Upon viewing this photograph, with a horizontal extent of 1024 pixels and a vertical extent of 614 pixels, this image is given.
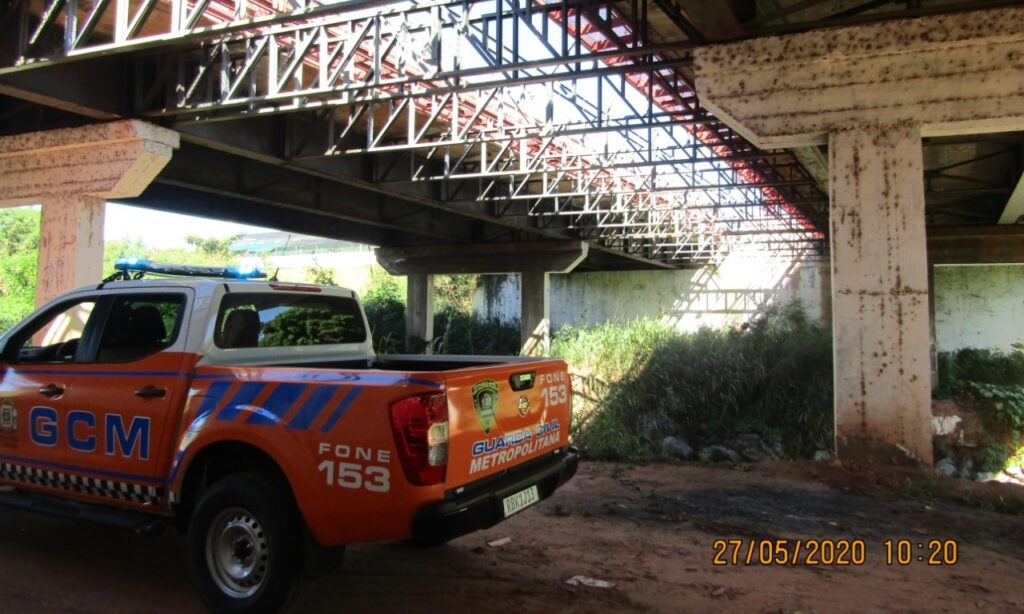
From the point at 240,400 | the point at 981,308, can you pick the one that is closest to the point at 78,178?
the point at 240,400

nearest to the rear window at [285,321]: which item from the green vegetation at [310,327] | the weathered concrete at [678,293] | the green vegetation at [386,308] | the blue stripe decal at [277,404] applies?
the green vegetation at [310,327]

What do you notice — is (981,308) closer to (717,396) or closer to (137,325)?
(717,396)

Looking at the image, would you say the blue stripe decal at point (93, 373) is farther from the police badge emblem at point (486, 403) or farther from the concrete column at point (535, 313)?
the concrete column at point (535, 313)

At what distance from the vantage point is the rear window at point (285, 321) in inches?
177

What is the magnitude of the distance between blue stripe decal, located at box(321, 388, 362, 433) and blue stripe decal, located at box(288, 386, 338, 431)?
8 centimetres

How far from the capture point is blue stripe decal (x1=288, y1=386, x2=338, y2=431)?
3.60 metres

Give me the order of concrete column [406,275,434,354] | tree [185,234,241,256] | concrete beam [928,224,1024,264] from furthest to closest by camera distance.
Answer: tree [185,234,241,256], concrete column [406,275,434,354], concrete beam [928,224,1024,264]

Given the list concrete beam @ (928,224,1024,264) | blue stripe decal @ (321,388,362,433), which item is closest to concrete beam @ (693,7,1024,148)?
blue stripe decal @ (321,388,362,433)

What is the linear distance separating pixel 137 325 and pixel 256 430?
164 cm

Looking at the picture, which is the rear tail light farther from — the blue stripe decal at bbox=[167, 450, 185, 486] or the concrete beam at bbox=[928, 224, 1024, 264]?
the concrete beam at bbox=[928, 224, 1024, 264]

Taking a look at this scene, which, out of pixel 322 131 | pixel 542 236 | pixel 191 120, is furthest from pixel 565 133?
pixel 542 236

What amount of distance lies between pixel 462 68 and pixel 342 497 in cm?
726

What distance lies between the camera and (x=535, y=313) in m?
26.6
